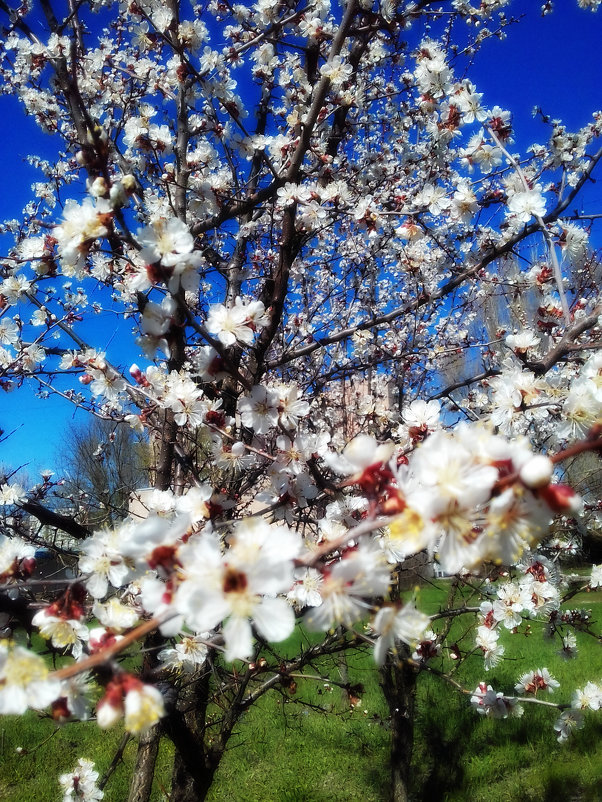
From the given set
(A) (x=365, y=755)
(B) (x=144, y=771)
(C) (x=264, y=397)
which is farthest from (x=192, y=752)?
(A) (x=365, y=755)

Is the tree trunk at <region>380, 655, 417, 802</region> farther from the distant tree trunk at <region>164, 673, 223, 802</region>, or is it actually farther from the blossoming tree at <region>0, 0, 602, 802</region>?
the distant tree trunk at <region>164, 673, 223, 802</region>

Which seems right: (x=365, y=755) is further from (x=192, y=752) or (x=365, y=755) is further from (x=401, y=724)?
(x=192, y=752)

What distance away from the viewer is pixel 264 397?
70.7 inches

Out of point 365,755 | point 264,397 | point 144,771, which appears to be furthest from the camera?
point 365,755

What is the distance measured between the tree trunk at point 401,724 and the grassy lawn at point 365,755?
39cm

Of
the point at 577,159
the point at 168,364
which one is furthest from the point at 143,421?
the point at 577,159

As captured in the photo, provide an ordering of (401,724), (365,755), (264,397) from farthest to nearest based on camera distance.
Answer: (365,755)
(401,724)
(264,397)

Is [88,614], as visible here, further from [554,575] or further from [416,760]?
[416,760]

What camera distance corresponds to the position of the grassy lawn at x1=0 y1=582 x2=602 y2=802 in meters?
4.51

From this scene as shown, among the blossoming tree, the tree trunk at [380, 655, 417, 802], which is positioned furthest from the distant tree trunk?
the tree trunk at [380, 655, 417, 802]

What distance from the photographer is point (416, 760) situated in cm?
518

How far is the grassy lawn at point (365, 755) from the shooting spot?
4.51 meters

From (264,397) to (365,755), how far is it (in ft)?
16.3

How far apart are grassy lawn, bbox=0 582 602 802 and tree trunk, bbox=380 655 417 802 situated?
0.39m
